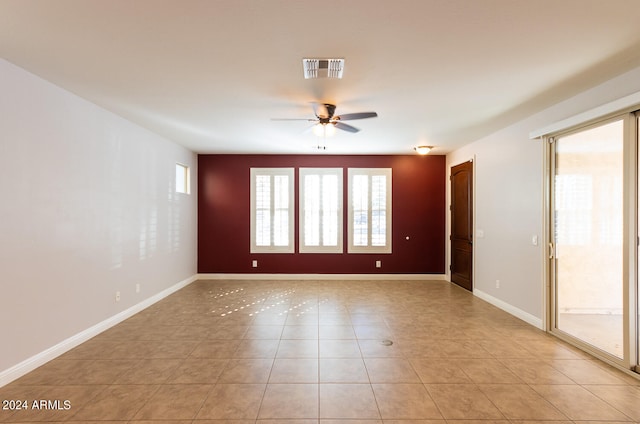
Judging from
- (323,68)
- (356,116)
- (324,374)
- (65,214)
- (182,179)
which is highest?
(323,68)

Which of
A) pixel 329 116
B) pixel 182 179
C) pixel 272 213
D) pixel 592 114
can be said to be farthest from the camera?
pixel 272 213

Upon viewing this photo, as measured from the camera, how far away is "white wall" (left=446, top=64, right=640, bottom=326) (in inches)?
144

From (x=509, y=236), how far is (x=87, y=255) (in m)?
5.46

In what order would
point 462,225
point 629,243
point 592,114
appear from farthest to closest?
1. point 462,225
2. point 592,114
3. point 629,243

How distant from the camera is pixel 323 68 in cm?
265

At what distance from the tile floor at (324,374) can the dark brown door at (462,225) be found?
60.7 inches

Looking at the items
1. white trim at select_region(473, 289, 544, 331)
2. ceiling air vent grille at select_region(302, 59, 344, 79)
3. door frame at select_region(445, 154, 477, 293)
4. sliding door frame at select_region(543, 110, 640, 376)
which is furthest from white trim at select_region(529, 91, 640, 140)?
ceiling air vent grille at select_region(302, 59, 344, 79)

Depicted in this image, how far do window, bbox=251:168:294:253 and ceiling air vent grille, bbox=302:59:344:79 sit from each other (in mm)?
4100

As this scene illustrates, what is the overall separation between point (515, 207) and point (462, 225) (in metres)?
1.66

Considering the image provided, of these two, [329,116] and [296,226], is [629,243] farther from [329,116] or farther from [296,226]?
[296,226]

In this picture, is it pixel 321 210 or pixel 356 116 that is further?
pixel 321 210

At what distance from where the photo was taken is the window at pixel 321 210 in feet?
22.3

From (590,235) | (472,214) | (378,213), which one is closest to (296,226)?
(378,213)

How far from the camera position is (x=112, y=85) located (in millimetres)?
3107
